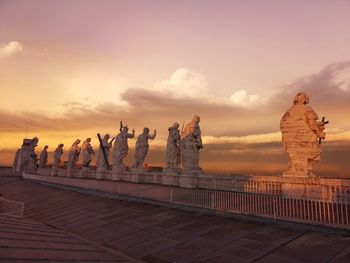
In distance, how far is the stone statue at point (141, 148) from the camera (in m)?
27.1

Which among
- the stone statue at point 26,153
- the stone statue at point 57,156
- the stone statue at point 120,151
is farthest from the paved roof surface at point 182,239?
the stone statue at point 26,153

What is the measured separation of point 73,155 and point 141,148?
13.1 meters

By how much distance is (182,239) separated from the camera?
11.0 meters

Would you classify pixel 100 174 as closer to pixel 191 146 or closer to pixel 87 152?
pixel 87 152

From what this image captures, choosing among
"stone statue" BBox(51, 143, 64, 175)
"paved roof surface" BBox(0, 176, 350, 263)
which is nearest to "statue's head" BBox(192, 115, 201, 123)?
"paved roof surface" BBox(0, 176, 350, 263)

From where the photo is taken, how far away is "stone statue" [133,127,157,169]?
27141 mm

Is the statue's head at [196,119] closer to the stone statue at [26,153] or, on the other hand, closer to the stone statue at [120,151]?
the stone statue at [120,151]

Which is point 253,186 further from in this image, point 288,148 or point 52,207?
point 52,207

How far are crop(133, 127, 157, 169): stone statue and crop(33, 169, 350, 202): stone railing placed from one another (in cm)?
284

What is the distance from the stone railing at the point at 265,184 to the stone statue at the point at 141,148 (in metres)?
2.84

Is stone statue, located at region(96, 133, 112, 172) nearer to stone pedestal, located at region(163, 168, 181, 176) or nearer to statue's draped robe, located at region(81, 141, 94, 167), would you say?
statue's draped robe, located at region(81, 141, 94, 167)

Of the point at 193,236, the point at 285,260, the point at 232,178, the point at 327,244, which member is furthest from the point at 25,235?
the point at 232,178

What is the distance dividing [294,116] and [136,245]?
27.9 feet

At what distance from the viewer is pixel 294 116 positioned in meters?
14.8
